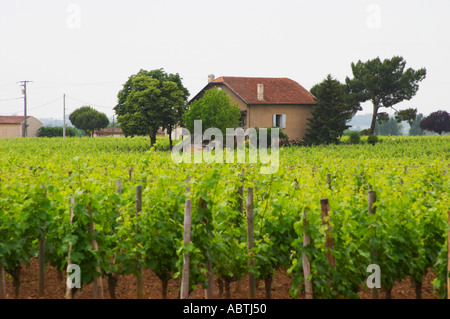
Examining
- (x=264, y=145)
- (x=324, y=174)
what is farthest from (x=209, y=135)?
(x=324, y=174)

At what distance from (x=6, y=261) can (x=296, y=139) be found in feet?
134

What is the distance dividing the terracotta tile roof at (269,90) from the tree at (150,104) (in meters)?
5.45

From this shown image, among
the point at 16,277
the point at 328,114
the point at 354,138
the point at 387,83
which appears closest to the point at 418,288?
the point at 16,277

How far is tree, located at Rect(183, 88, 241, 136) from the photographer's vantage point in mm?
37812

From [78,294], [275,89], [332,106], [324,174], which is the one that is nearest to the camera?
[78,294]

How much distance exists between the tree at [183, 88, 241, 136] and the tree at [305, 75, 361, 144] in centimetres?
906

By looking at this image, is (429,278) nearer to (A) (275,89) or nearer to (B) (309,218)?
(B) (309,218)

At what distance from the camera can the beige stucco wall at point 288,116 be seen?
146ft

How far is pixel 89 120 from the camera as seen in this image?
269 feet

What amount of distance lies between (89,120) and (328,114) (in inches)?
2019

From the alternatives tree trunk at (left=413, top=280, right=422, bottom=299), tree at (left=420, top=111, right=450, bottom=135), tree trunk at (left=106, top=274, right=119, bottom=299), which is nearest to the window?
tree trunk at (left=413, top=280, right=422, bottom=299)

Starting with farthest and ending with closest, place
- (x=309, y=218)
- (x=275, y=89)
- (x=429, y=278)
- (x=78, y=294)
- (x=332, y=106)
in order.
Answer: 1. (x=275, y=89)
2. (x=332, y=106)
3. (x=429, y=278)
4. (x=78, y=294)
5. (x=309, y=218)

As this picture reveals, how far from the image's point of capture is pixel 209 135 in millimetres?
39875

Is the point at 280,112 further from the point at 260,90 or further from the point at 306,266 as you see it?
the point at 306,266
